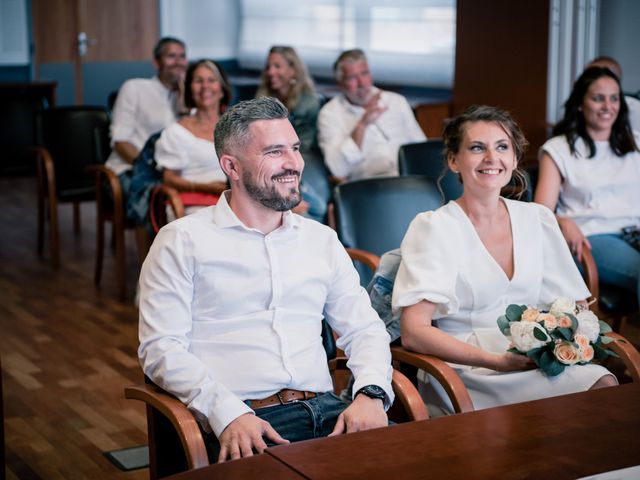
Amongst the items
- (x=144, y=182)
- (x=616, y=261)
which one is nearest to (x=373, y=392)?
(x=616, y=261)

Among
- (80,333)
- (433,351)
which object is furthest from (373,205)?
(80,333)

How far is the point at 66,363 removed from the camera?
454 cm

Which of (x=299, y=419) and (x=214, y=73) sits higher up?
(x=214, y=73)

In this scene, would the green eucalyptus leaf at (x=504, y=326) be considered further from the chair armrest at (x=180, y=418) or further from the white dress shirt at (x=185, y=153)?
the white dress shirt at (x=185, y=153)

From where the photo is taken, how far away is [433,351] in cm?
268

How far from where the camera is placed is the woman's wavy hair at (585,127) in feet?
13.5

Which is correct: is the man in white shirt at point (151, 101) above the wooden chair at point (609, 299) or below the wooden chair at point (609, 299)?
above

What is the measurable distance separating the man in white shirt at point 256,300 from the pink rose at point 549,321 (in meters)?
0.39

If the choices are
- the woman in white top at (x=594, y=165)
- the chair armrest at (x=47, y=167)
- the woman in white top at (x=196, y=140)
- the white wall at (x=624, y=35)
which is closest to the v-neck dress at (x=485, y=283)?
the woman in white top at (x=594, y=165)

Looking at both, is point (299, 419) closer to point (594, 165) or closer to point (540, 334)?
point (540, 334)

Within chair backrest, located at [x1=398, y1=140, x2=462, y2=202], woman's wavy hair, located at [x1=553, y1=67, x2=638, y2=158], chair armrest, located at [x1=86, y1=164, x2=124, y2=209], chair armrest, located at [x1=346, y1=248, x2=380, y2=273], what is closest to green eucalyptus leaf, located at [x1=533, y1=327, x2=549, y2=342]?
chair armrest, located at [x1=346, y1=248, x2=380, y2=273]

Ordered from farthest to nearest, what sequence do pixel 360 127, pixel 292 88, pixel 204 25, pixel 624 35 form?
1. pixel 204 25
2. pixel 624 35
3. pixel 292 88
4. pixel 360 127

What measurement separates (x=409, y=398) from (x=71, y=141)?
422 cm

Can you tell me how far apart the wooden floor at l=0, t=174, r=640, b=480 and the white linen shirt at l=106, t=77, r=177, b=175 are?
845 millimetres
